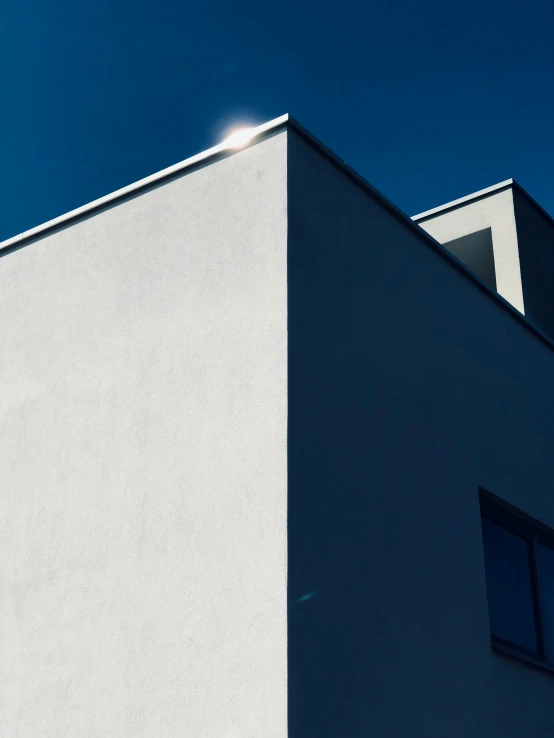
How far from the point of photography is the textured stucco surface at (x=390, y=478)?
4988 millimetres

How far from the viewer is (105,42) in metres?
10.1

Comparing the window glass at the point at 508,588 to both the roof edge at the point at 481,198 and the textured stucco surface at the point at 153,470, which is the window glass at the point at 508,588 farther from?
the roof edge at the point at 481,198

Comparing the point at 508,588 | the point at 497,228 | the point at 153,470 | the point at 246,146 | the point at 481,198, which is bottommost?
the point at 508,588

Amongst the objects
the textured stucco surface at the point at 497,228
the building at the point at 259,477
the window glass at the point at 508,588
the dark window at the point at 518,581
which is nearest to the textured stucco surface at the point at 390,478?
the building at the point at 259,477

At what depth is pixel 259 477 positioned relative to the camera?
5.02 metres

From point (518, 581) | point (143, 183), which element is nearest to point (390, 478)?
point (518, 581)

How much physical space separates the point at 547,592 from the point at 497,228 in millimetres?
4670

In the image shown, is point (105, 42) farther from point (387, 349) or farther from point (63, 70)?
point (387, 349)

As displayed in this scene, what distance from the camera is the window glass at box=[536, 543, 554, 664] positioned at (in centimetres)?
711

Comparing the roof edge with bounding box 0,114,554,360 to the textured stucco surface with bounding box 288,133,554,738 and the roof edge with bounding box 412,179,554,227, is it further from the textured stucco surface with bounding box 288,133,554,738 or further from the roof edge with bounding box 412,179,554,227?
the roof edge with bounding box 412,179,554,227

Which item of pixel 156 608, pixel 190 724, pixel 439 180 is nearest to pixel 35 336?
pixel 156 608

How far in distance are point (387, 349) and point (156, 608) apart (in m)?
2.42

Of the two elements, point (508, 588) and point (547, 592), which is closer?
point (508, 588)

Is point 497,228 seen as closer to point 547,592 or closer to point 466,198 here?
point 466,198
